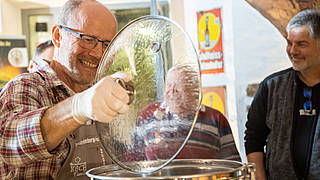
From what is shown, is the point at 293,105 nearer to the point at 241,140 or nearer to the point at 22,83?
the point at 241,140

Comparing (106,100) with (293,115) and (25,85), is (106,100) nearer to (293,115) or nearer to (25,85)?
(25,85)

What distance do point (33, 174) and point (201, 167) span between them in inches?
18.6

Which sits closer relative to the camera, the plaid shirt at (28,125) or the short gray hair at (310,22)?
the plaid shirt at (28,125)

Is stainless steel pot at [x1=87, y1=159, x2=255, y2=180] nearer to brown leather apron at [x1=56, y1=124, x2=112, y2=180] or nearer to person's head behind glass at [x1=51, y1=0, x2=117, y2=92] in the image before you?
brown leather apron at [x1=56, y1=124, x2=112, y2=180]

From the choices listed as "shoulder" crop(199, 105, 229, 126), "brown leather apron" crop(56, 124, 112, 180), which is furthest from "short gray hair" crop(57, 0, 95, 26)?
"shoulder" crop(199, 105, 229, 126)

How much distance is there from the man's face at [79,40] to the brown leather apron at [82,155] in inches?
6.8

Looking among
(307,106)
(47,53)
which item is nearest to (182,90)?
(307,106)

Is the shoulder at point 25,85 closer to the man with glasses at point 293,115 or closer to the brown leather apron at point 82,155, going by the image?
the brown leather apron at point 82,155

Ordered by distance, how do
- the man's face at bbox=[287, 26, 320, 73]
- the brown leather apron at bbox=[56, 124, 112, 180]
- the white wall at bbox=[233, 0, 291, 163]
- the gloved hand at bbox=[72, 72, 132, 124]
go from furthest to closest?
the white wall at bbox=[233, 0, 291, 163] < the man's face at bbox=[287, 26, 320, 73] < the brown leather apron at bbox=[56, 124, 112, 180] < the gloved hand at bbox=[72, 72, 132, 124]

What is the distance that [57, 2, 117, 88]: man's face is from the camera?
4.26ft

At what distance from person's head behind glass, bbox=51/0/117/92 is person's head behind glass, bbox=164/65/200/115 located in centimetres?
50

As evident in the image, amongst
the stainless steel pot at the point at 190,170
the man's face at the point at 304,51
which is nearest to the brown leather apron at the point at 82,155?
the stainless steel pot at the point at 190,170

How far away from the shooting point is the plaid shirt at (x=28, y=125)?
0.97 m

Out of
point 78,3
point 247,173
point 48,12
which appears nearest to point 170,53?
point 247,173
